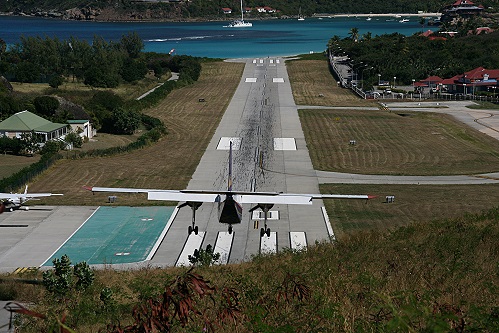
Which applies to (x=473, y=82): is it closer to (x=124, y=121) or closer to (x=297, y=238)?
(x=124, y=121)

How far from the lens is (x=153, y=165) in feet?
230

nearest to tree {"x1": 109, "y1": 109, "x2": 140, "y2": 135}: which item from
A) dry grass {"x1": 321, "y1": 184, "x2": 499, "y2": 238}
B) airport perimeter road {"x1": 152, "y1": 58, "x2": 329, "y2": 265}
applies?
airport perimeter road {"x1": 152, "y1": 58, "x2": 329, "y2": 265}

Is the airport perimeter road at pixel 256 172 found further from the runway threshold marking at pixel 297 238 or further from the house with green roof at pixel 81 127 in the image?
the house with green roof at pixel 81 127

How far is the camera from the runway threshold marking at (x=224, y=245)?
43.8 m

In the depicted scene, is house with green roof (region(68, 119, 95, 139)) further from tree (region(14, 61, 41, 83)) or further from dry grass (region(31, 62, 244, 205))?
tree (region(14, 61, 41, 83))

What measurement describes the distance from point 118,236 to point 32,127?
3269cm

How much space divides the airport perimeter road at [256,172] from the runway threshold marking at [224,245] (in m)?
0.26

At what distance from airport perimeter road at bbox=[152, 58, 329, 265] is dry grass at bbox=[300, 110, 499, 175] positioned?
252 cm

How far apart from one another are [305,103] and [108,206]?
63.1m

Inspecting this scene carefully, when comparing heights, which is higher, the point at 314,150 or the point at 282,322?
the point at 282,322

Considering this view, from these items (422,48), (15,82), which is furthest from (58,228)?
(422,48)

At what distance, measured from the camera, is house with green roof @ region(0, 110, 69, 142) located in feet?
248

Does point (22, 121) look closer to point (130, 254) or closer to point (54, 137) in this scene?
point (54, 137)

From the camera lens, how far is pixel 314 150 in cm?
7769
